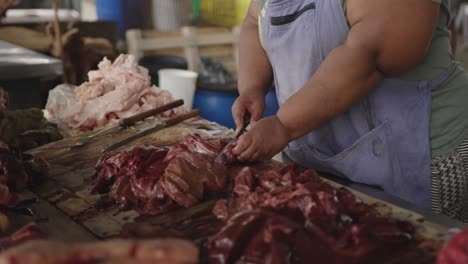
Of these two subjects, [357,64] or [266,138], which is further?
[266,138]

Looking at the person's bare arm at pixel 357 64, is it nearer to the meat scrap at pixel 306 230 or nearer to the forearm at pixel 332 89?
the forearm at pixel 332 89

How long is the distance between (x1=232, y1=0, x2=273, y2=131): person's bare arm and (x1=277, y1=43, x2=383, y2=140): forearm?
75cm

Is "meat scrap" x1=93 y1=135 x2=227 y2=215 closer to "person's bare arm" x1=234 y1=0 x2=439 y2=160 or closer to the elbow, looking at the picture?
"person's bare arm" x1=234 y1=0 x2=439 y2=160

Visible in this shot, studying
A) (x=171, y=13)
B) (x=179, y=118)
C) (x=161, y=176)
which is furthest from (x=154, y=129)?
(x=171, y=13)

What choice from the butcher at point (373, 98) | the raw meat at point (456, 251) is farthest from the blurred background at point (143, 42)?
the raw meat at point (456, 251)

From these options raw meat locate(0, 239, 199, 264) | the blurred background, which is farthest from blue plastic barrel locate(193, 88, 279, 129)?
raw meat locate(0, 239, 199, 264)

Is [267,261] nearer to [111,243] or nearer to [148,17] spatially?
[111,243]

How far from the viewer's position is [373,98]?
9.32 ft

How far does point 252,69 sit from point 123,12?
571cm

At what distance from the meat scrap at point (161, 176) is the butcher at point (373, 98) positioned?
0.23 metres

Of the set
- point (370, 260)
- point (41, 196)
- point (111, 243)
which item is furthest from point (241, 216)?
point (41, 196)

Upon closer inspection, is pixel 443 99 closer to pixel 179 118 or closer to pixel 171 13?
pixel 179 118

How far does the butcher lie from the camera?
97.3 inches

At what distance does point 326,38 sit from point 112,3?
6.50 metres
